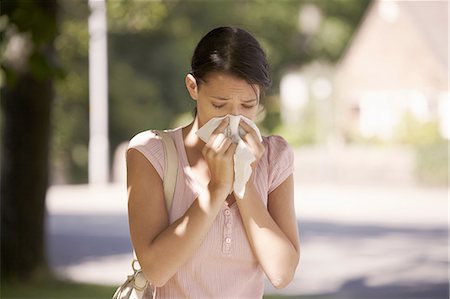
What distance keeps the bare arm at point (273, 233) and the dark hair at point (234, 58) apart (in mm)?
260

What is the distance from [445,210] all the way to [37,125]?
14.9 metres

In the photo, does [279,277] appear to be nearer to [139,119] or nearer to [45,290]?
[45,290]

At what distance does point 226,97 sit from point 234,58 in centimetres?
10

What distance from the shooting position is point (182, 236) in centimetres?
233

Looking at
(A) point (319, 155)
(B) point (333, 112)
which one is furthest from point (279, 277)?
(B) point (333, 112)

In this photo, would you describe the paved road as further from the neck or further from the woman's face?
the woman's face

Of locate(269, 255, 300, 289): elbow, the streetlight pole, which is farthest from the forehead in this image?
the streetlight pole

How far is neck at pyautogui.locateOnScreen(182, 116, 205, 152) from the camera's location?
2494mm

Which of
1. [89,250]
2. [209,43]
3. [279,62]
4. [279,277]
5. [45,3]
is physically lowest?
[279,277]

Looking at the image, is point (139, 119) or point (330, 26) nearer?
point (139, 119)

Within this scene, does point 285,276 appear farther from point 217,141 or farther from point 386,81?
point 386,81

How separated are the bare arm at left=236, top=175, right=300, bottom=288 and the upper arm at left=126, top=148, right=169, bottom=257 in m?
0.19

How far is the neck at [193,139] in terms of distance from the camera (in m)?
2.49

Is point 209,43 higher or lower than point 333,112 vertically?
lower
